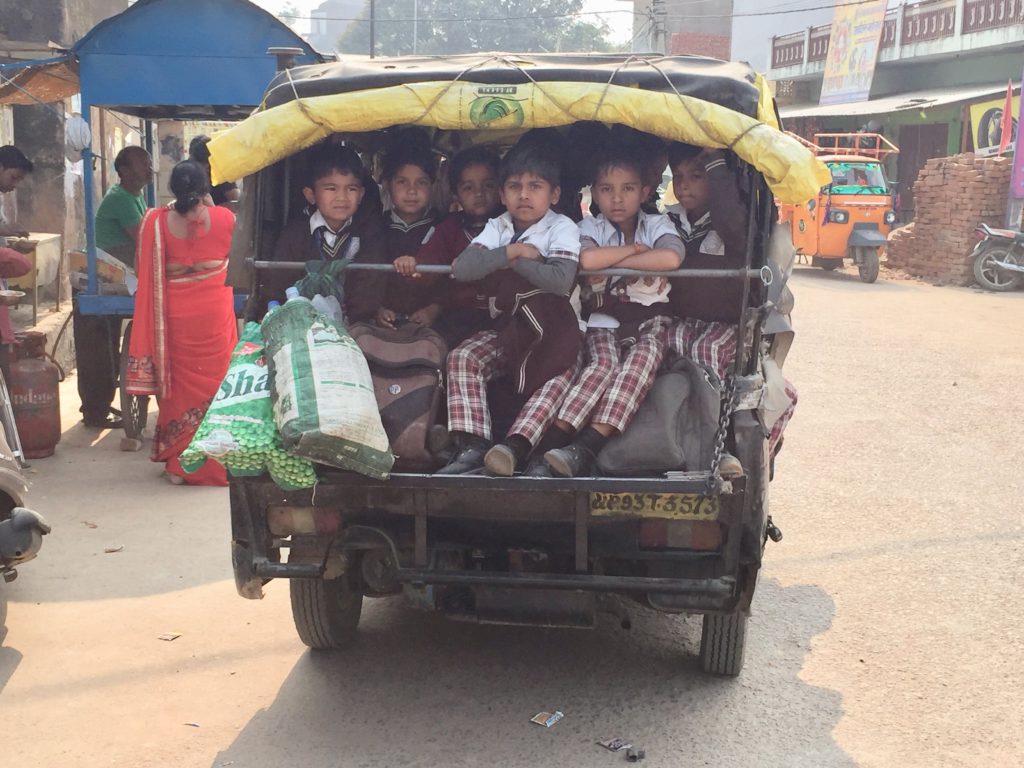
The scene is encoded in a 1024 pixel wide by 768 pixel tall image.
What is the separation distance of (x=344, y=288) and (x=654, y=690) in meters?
1.83

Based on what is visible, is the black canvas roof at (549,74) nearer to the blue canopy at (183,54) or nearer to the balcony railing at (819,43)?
the blue canopy at (183,54)

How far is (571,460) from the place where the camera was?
352cm

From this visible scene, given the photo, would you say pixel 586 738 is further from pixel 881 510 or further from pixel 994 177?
pixel 994 177

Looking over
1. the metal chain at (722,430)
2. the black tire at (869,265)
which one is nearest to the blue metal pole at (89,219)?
the metal chain at (722,430)

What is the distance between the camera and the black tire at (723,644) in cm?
391

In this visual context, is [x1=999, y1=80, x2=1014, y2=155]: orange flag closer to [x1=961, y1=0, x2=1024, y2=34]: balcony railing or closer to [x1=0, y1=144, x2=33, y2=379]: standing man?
[x1=961, y1=0, x2=1024, y2=34]: balcony railing

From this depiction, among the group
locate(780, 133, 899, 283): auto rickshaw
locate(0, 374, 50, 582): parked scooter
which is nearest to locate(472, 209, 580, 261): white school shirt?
locate(0, 374, 50, 582): parked scooter

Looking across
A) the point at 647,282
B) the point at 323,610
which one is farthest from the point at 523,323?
the point at 323,610

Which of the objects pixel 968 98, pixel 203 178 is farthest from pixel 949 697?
pixel 968 98

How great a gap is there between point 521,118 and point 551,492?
120cm

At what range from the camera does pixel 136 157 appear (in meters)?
7.83

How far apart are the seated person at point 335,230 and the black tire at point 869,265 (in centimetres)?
1579

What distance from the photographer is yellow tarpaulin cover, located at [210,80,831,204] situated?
3.52 metres

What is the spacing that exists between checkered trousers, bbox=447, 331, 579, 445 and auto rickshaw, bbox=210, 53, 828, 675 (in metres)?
0.27
